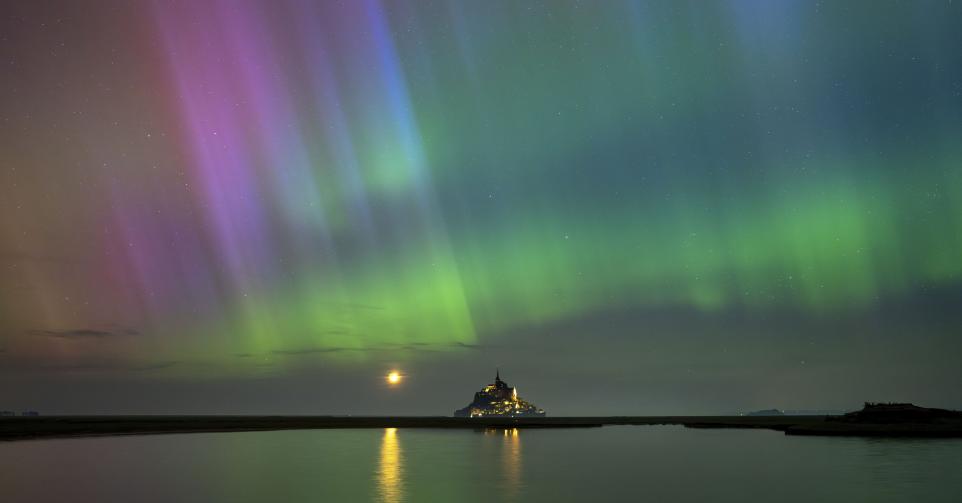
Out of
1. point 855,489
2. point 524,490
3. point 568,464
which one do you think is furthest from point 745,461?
point 524,490

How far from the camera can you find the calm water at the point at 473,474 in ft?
131

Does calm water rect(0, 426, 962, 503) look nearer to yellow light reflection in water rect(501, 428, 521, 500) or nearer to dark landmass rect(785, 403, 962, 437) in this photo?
yellow light reflection in water rect(501, 428, 521, 500)

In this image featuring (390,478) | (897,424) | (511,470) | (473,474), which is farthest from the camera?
(897,424)

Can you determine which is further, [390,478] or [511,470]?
[511,470]

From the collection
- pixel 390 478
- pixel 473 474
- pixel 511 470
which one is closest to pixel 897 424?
pixel 511 470

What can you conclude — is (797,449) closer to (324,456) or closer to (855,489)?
(855,489)

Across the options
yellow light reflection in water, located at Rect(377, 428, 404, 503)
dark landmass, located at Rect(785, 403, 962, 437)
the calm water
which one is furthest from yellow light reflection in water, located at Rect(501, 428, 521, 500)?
dark landmass, located at Rect(785, 403, 962, 437)

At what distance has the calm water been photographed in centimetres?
4000

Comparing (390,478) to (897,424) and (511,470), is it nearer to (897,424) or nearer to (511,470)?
(511,470)

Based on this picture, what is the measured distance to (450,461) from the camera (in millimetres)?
64312

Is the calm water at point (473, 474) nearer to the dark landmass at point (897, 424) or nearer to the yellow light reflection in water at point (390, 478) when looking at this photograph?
the yellow light reflection in water at point (390, 478)

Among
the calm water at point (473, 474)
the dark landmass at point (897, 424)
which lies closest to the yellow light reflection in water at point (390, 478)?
the calm water at point (473, 474)

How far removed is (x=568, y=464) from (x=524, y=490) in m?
20.5

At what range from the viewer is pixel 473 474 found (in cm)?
5191
